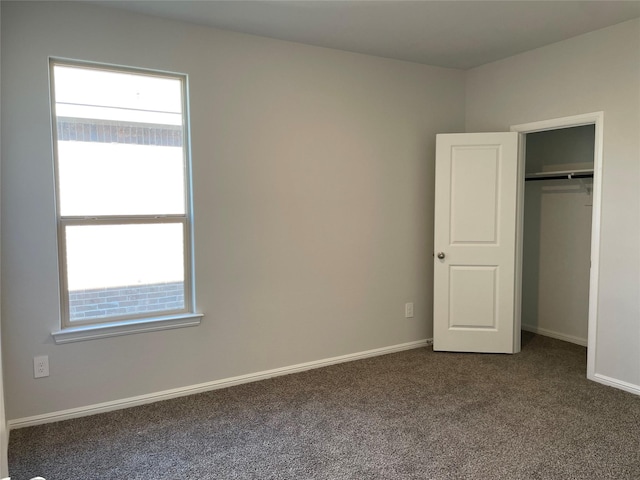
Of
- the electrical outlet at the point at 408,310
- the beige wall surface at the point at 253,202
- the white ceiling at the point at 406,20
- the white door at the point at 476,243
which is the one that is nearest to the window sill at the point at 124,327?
the beige wall surface at the point at 253,202

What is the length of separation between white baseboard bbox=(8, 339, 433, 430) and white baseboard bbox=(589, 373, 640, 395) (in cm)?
144

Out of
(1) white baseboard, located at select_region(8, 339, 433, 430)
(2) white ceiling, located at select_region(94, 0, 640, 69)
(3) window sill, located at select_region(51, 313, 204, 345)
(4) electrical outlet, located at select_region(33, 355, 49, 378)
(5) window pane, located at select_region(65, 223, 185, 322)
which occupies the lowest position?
(1) white baseboard, located at select_region(8, 339, 433, 430)

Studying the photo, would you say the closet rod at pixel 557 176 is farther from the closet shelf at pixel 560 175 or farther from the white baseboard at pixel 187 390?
the white baseboard at pixel 187 390

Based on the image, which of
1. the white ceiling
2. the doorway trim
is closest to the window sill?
the white ceiling

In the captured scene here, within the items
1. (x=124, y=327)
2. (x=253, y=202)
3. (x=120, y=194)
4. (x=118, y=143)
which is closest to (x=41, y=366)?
(x=124, y=327)

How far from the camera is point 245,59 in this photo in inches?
130

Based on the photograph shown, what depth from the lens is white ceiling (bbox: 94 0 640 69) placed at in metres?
2.84

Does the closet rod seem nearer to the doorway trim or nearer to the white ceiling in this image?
the doorway trim

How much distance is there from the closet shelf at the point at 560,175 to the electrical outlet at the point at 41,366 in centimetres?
425

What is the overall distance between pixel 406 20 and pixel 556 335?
3.29m

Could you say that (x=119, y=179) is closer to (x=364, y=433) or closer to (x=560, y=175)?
(x=364, y=433)

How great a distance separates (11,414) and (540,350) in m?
4.03

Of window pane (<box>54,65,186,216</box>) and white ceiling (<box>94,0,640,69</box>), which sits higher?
white ceiling (<box>94,0,640,69</box>)

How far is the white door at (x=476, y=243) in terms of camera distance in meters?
3.91
